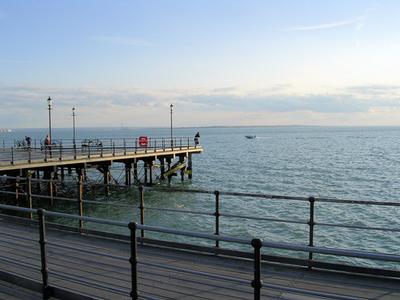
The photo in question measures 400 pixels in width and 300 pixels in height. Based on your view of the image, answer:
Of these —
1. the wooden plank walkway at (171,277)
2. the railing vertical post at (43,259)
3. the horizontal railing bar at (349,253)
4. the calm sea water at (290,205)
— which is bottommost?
the calm sea water at (290,205)

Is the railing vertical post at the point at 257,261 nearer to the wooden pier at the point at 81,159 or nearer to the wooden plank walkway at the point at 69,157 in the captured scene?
the wooden pier at the point at 81,159

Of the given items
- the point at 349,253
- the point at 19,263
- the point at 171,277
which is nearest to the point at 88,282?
the point at 171,277

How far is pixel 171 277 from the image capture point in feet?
19.2

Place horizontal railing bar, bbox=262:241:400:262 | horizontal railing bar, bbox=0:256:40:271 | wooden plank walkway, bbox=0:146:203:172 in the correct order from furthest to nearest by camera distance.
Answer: wooden plank walkway, bbox=0:146:203:172 → horizontal railing bar, bbox=0:256:40:271 → horizontal railing bar, bbox=262:241:400:262

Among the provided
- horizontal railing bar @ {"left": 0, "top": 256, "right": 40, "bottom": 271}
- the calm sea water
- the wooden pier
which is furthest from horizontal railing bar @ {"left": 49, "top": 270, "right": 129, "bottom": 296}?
the wooden pier

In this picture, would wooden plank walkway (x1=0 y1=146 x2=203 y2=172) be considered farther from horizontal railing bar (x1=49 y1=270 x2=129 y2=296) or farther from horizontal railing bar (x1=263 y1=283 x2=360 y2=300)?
horizontal railing bar (x1=263 y1=283 x2=360 y2=300)

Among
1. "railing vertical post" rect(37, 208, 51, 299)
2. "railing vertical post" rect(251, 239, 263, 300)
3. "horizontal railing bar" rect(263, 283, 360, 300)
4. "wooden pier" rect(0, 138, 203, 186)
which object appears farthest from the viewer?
"wooden pier" rect(0, 138, 203, 186)

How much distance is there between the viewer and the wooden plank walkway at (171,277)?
5.30 metres

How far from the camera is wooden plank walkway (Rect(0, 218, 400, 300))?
5.30 m

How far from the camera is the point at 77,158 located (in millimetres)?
30422

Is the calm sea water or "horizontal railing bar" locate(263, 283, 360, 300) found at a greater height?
"horizontal railing bar" locate(263, 283, 360, 300)

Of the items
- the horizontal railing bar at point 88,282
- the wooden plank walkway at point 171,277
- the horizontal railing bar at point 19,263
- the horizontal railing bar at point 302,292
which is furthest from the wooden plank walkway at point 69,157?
the horizontal railing bar at point 302,292

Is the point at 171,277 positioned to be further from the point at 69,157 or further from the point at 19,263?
the point at 69,157

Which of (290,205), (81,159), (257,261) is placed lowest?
(290,205)
